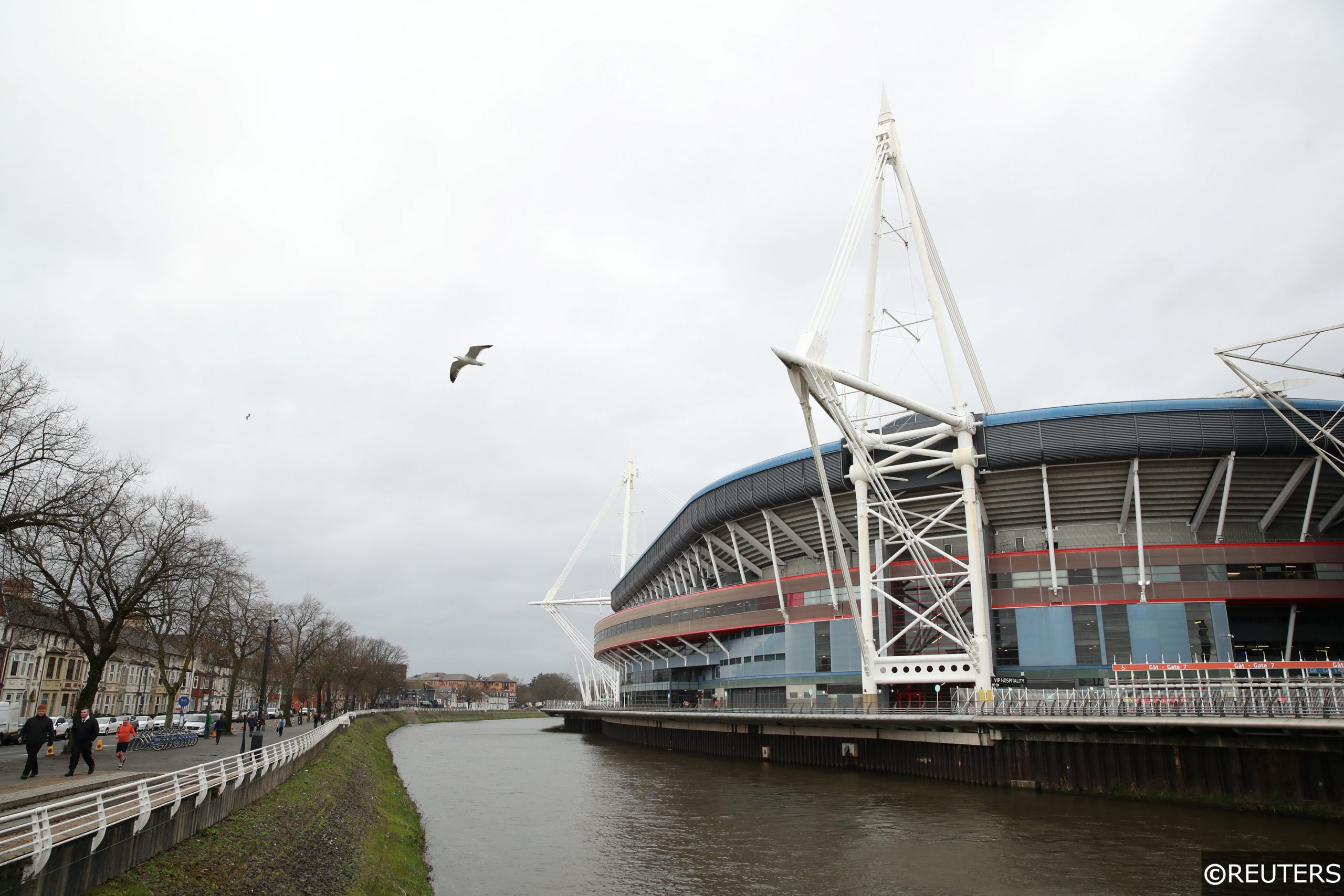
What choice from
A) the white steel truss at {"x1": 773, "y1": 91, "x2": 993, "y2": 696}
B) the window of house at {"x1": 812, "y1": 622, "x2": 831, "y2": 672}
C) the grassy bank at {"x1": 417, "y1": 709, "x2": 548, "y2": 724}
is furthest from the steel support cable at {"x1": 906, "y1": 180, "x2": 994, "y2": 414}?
the grassy bank at {"x1": 417, "y1": 709, "x2": 548, "y2": 724}

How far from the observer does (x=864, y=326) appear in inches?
1852

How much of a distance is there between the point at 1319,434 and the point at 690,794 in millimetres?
34130

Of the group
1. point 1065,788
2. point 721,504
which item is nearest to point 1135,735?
point 1065,788

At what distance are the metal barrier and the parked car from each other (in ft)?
97.7

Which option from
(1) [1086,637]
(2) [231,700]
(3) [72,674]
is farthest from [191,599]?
(1) [1086,637]

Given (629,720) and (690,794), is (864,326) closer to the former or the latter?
(690,794)

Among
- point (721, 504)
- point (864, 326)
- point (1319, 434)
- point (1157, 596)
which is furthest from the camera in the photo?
point (721, 504)

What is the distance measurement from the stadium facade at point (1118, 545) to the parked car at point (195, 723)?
110ft

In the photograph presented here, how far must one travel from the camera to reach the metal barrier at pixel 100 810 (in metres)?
9.19

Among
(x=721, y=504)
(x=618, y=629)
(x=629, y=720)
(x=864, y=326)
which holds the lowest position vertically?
(x=629, y=720)

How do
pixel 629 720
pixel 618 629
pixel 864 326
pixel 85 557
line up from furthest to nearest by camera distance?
pixel 618 629 < pixel 629 720 < pixel 864 326 < pixel 85 557

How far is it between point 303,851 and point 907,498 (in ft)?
129

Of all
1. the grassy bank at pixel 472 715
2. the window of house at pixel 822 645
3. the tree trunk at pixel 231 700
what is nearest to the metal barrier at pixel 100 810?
the tree trunk at pixel 231 700

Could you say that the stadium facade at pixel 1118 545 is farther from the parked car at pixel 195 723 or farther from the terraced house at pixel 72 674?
the terraced house at pixel 72 674
